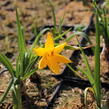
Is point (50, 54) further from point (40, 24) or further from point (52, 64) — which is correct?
point (40, 24)

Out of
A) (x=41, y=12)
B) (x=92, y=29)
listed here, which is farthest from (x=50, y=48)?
(x=41, y=12)

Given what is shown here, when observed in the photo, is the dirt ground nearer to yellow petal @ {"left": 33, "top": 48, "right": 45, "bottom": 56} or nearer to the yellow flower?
the yellow flower

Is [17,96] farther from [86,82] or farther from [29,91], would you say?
[86,82]

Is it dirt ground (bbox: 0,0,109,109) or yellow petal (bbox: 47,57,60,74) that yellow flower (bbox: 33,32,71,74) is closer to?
yellow petal (bbox: 47,57,60,74)

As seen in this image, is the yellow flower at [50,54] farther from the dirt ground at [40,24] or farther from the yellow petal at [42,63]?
the dirt ground at [40,24]

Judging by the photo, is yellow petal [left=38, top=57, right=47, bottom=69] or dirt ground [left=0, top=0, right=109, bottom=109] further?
dirt ground [left=0, top=0, right=109, bottom=109]

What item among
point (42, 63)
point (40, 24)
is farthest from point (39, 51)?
point (40, 24)

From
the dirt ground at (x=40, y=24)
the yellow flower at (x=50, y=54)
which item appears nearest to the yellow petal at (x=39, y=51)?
the yellow flower at (x=50, y=54)

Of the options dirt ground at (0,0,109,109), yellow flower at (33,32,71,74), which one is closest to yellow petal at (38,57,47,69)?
yellow flower at (33,32,71,74)

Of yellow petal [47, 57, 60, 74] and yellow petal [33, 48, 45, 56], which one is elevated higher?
yellow petal [33, 48, 45, 56]

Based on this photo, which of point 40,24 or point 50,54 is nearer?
point 50,54

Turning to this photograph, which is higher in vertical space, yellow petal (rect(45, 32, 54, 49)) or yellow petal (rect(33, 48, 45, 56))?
yellow petal (rect(45, 32, 54, 49))
